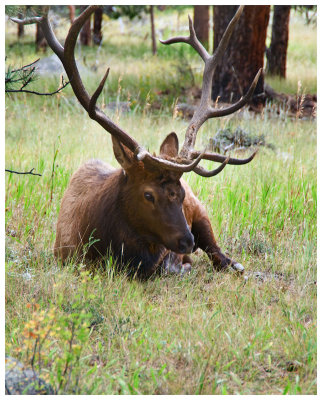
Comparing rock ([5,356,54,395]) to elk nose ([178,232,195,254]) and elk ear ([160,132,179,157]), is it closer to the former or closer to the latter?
elk nose ([178,232,195,254])

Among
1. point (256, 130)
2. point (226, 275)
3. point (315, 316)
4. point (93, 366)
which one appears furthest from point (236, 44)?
point (93, 366)

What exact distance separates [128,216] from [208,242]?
108cm

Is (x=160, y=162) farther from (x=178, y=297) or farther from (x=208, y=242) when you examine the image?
(x=208, y=242)

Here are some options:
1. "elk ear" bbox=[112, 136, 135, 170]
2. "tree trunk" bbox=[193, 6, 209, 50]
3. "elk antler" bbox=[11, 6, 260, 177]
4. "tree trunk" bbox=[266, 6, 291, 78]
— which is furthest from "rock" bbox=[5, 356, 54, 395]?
"tree trunk" bbox=[193, 6, 209, 50]

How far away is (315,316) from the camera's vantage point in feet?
12.8

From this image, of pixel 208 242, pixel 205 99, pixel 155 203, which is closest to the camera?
pixel 155 203

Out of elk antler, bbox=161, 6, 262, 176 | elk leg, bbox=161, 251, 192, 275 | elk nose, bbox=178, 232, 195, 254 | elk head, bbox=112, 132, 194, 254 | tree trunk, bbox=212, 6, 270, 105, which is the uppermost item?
tree trunk, bbox=212, 6, 270, 105

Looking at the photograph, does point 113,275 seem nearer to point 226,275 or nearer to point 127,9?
point 226,275

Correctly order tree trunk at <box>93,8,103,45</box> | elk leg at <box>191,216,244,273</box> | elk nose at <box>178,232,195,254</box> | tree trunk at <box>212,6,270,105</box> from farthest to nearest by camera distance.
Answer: tree trunk at <box>93,8,103,45</box> → tree trunk at <box>212,6,270,105</box> → elk leg at <box>191,216,244,273</box> → elk nose at <box>178,232,195,254</box>

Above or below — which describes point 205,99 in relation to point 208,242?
above

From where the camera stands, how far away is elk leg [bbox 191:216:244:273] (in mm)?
5055

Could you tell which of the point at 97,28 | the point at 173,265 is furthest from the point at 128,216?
the point at 97,28

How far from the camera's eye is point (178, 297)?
430cm
